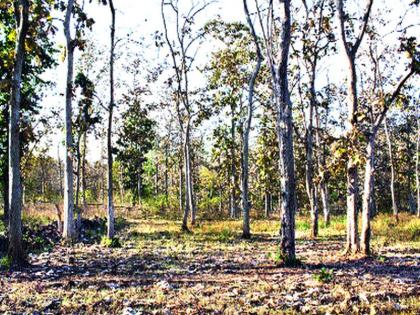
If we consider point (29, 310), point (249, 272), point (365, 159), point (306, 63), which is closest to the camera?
point (29, 310)

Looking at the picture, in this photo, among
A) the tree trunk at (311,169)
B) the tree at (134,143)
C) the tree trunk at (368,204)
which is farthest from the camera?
the tree at (134,143)

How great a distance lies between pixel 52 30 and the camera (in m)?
15.5

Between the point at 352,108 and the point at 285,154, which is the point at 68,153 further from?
the point at 352,108

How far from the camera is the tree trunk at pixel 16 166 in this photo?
12.3 metres

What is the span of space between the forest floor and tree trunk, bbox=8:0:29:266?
0.76 m

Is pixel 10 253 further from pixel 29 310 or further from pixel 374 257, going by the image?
pixel 374 257

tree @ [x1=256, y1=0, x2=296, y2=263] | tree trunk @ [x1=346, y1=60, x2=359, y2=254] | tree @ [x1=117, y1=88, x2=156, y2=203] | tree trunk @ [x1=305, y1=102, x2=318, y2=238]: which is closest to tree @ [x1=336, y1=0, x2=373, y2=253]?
tree trunk @ [x1=346, y1=60, x2=359, y2=254]

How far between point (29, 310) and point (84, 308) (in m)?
0.94

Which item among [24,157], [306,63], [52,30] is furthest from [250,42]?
[24,157]

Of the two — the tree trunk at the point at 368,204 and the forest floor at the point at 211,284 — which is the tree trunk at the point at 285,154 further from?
the tree trunk at the point at 368,204

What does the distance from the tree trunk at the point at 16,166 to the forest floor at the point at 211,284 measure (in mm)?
761

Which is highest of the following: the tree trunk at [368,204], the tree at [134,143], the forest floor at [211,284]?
the tree at [134,143]

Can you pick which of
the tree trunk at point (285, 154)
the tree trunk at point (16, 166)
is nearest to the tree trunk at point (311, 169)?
the tree trunk at point (285, 154)

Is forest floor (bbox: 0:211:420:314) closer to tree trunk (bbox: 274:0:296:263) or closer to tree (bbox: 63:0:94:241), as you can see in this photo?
tree trunk (bbox: 274:0:296:263)
